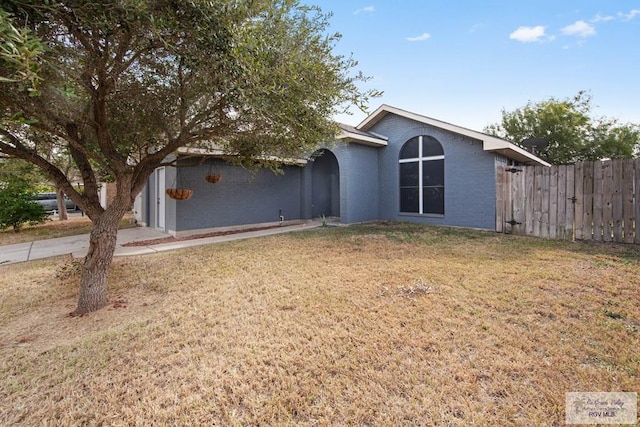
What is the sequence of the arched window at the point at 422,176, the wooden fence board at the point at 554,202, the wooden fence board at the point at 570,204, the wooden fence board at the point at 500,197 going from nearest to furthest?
the wooden fence board at the point at 570,204 < the wooden fence board at the point at 554,202 < the wooden fence board at the point at 500,197 < the arched window at the point at 422,176

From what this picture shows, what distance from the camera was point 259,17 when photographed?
144 inches

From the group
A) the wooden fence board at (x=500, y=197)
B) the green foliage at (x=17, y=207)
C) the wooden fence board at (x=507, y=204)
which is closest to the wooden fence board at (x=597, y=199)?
the wooden fence board at (x=507, y=204)

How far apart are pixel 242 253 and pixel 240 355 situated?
14.3ft

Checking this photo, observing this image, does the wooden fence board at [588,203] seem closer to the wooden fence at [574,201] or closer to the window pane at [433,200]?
the wooden fence at [574,201]

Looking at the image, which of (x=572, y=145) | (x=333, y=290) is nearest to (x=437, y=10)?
(x=333, y=290)

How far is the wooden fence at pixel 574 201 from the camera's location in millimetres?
7098

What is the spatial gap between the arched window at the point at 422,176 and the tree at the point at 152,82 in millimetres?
7193

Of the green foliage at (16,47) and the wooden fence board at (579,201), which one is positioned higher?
the green foliage at (16,47)

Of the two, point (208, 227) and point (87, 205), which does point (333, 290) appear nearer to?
point (87, 205)

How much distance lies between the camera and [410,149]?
1188cm

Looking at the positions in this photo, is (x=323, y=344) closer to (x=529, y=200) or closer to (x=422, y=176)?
(x=529, y=200)

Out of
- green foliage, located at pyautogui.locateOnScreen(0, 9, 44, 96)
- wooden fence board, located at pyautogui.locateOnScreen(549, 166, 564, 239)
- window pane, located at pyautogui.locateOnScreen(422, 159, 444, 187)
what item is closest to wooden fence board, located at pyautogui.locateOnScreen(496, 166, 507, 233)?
wooden fence board, located at pyautogui.locateOnScreen(549, 166, 564, 239)

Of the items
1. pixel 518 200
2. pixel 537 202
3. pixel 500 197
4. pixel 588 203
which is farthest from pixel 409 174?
pixel 588 203

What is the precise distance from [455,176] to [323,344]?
31.3ft
